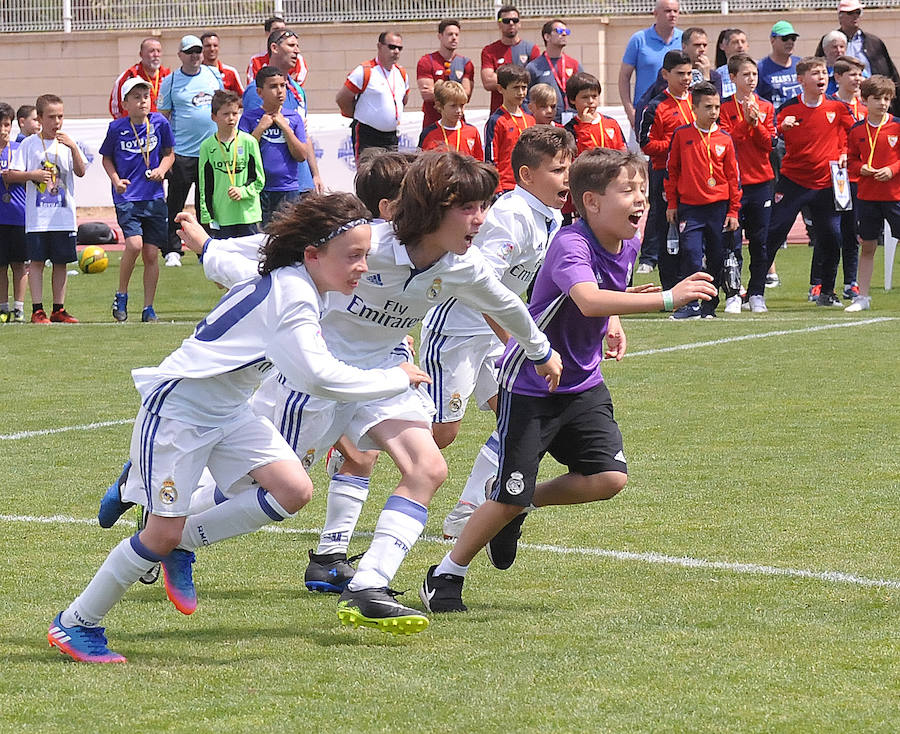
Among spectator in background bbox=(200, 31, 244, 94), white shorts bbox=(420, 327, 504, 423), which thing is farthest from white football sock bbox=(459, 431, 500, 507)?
spectator in background bbox=(200, 31, 244, 94)

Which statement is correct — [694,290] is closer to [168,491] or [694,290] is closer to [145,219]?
[168,491]

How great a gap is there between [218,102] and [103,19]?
18.3 meters

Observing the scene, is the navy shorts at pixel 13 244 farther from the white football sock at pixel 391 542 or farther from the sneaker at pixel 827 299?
the white football sock at pixel 391 542

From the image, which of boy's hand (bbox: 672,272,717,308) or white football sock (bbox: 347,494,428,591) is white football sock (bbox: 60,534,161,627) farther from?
boy's hand (bbox: 672,272,717,308)

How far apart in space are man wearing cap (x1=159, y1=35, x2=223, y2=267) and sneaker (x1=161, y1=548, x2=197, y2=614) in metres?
13.0

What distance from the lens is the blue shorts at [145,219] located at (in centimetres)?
1415

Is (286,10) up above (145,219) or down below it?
above

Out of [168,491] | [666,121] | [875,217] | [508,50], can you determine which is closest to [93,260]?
[508,50]

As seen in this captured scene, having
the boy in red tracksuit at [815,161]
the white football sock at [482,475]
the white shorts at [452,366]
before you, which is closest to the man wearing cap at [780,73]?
Result: the boy in red tracksuit at [815,161]

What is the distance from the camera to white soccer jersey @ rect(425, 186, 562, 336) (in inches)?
260

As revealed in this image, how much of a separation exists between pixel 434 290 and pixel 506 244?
154cm

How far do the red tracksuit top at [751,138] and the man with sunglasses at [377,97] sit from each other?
3.63 m

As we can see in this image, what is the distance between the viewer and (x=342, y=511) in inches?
225

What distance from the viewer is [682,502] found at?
6746mm
